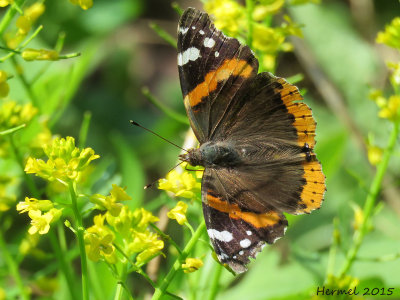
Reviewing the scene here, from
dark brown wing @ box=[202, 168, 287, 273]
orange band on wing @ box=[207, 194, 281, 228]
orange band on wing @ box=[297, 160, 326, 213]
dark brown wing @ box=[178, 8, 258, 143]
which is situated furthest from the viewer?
dark brown wing @ box=[178, 8, 258, 143]

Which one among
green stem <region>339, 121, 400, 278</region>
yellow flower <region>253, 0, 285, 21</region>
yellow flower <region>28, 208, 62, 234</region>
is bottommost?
green stem <region>339, 121, 400, 278</region>

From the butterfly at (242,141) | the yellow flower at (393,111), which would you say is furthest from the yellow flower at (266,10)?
the yellow flower at (393,111)

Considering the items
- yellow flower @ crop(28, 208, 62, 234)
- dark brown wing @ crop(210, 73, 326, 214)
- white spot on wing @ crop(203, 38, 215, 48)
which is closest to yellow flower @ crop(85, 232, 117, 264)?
yellow flower @ crop(28, 208, 62, 234)

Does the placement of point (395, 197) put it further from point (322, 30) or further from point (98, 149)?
point (98, 149)

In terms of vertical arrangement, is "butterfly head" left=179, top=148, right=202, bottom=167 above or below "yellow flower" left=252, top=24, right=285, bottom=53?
below

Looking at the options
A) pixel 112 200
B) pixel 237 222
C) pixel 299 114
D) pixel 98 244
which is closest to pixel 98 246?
pixel 98 244

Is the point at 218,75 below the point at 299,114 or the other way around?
the other way around

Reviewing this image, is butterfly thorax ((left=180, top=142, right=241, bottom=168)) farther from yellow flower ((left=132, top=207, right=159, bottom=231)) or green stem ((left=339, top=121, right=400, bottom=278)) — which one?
green stem ((left=339, top=121, right=400, bottom=278))

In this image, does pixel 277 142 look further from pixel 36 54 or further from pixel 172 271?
pixel 36 54
